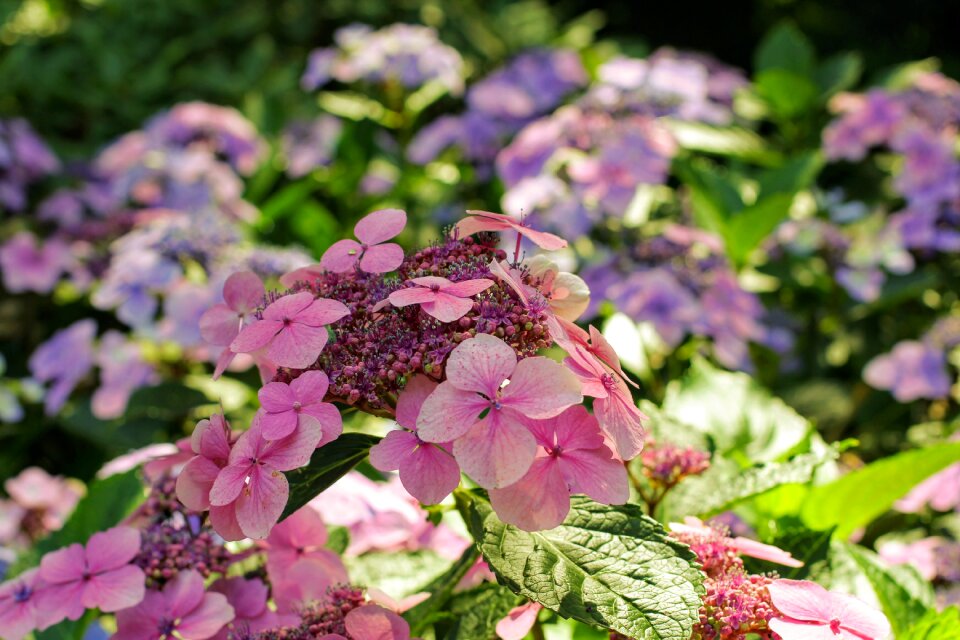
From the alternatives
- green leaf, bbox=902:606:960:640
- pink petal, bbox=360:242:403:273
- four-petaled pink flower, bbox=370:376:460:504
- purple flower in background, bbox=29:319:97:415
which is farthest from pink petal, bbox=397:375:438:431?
purple flower in background, bbox=29:319:97:415

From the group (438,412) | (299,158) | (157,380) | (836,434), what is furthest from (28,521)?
(836,434)

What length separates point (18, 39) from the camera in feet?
9.66

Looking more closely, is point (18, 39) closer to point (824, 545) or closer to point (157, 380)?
point (157, 380)

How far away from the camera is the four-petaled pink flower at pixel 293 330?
72cm

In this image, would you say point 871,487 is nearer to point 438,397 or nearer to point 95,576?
point 438,397

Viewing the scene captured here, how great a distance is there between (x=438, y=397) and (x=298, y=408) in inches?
4.4

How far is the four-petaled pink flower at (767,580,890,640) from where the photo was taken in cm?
70

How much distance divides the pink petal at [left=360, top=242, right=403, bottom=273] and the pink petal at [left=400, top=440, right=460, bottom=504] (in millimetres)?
157

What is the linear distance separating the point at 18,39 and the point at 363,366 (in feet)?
8.90

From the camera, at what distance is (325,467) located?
→ 2.55 feet

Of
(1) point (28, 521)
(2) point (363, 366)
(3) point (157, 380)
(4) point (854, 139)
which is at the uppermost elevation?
(2) point (363, 366)

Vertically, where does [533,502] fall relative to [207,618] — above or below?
above

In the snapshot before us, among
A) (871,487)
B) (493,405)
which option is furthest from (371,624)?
(871,487)

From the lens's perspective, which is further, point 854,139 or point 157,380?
point 854,139
